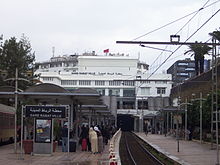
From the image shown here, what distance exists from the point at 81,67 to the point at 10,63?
7215 cm

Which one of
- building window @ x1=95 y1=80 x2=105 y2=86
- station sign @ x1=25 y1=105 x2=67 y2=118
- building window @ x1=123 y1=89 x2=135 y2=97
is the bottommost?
station sign @ x1=25 y1=105 x2=67 y2=118

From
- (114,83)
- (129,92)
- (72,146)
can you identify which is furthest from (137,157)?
(129,92)

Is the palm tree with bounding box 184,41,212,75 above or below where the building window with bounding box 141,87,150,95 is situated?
above

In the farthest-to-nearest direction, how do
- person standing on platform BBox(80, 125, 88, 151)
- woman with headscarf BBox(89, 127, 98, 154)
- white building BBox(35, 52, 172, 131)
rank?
white building BBox(35, 52, 172, 131)
person standing on platform BBox(80, 125, 88, 151)
woman with headscarf BBox(89, 127, 98, 154)

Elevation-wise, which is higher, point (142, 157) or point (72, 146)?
point (72, 146)

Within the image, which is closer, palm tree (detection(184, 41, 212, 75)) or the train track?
the train track

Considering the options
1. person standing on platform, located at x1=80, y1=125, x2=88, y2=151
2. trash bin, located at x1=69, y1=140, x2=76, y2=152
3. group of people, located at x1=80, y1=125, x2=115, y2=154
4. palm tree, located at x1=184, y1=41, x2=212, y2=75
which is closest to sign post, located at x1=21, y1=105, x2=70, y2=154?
group of people, located at x1=80, y1=125, x2=115, y2=154

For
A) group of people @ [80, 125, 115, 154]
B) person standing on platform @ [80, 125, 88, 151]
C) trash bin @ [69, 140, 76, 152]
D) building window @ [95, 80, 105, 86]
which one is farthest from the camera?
building window @ [95, 80, 105, 86]

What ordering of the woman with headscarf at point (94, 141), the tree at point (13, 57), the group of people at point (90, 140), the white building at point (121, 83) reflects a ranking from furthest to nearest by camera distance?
1. the white building at point (121, 83)
2. the tree at point (13, 57)
3. the woman with headscarf at point (94, 141)
4. the group of people at point (90, 140)

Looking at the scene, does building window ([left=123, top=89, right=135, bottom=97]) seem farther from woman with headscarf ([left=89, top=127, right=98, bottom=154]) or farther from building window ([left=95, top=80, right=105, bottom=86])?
woman with headscarf ([left=89, top=127, right=98, bottom=154])

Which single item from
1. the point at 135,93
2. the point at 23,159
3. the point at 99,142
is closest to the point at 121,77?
the point at 135,93

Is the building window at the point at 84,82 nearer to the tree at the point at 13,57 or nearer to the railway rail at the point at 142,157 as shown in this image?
the tree at the point at 13,57

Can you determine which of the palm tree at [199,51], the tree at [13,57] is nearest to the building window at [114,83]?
the palm tree at [199,51]

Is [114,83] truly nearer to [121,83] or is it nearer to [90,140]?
[121,83]
